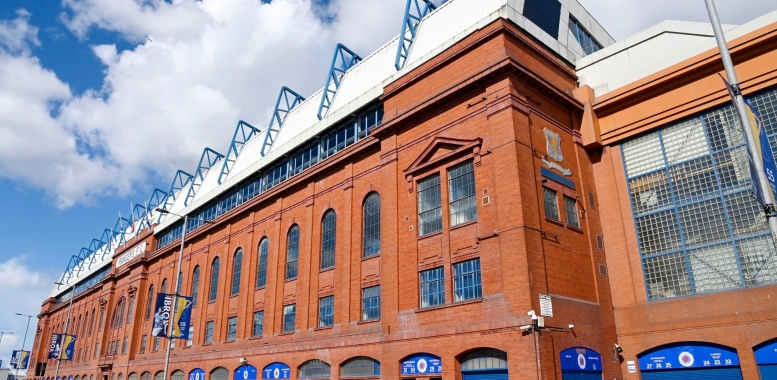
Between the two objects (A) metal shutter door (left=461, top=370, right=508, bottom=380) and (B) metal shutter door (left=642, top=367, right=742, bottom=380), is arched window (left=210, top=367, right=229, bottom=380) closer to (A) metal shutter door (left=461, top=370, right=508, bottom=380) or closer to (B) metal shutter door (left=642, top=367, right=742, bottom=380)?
(A) metal shutter door (left=461, top=370, right=508, bottom=380)

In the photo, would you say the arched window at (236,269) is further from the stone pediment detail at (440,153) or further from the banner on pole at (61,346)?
the banner on pole at (61,346)

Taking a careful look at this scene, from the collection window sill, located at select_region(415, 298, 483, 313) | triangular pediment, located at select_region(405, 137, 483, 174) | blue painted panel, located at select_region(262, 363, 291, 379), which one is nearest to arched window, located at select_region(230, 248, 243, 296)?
blue painted panel, located at select_region(262, 363, 291, 379)

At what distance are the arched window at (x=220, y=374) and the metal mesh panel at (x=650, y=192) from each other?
83.7ft

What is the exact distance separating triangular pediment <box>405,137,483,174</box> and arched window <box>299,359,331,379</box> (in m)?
10.5

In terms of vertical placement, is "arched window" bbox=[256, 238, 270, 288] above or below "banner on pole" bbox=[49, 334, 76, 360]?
above

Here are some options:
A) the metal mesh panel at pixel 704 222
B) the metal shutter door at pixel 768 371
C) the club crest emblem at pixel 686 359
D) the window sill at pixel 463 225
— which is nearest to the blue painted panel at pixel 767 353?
the metal shutter door at pixel 768 371

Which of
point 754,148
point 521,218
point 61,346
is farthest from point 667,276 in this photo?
point 61,346

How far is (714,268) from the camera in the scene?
19.6m

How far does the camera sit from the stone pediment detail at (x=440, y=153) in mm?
21766

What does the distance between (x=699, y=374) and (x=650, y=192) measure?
6790 millimetres

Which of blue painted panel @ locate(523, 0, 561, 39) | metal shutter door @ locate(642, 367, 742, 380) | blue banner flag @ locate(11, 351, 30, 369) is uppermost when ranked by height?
blue painted panel @ locate(523, 0, 561, 39)

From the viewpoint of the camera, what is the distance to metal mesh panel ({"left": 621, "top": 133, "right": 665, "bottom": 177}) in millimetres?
21938

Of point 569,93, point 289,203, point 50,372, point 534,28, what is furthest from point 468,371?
point 50,372

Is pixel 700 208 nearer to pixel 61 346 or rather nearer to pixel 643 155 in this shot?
pixel 643 155
